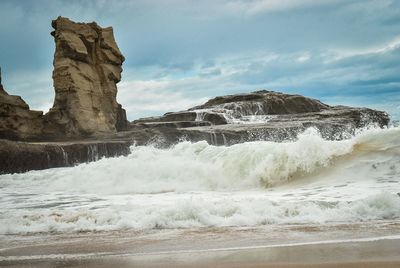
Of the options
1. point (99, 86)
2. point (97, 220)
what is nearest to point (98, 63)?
point (99, 86)

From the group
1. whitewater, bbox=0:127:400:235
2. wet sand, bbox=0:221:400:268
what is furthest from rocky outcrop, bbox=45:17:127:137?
wet sand, bbox=0:221:400:268

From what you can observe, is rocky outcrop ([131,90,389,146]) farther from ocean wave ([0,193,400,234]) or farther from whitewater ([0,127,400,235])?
ocean wave ([0,193,400,234])

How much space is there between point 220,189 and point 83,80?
2194 cm

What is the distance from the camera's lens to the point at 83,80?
104 ft

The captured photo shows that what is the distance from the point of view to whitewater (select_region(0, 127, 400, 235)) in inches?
285

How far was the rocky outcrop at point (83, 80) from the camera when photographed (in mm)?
30891

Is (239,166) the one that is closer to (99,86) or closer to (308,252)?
(308,252)

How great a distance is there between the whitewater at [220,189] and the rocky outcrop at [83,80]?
13.3 m

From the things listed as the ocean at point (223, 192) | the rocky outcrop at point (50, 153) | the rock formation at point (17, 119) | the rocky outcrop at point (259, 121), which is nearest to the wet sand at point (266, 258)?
the ocean at point (223, 192)

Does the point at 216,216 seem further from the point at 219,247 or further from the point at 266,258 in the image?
the point at 266,258

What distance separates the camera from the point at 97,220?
7492 mm

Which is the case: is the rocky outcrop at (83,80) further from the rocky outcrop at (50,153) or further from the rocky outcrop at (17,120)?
the rocky outcrop at (50,153)

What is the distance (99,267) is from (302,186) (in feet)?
23.5

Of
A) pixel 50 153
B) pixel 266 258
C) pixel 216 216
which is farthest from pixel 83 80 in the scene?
pixel 266 258
